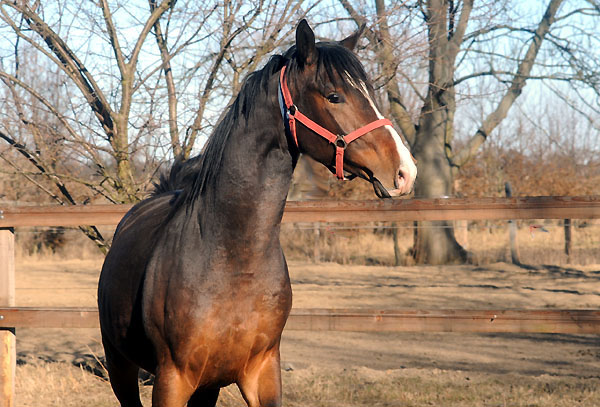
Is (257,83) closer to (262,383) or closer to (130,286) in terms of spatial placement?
(130,286)

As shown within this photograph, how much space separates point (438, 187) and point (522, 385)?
34.6ft

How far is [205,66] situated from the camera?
5.62 meters

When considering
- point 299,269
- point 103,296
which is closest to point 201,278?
point 103,296

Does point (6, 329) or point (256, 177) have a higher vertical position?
point (256, 177)

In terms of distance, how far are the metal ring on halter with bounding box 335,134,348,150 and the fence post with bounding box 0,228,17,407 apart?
3.23 metres

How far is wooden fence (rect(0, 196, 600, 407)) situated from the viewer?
13.3 feet

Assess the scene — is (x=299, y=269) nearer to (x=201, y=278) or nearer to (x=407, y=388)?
(x=407, y=388)

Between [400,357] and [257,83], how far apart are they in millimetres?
4557

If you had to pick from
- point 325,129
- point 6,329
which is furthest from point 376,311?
point 6,329

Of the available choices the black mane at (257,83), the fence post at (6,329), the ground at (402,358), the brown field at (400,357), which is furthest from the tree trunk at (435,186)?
the black mane at (257,83)

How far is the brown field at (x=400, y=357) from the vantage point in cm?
499

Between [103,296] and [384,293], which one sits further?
[384,293]

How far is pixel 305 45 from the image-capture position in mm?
2375

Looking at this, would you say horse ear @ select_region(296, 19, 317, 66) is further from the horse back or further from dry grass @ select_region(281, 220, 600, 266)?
dry grass @ select_region(281, 220, 600, 266)
